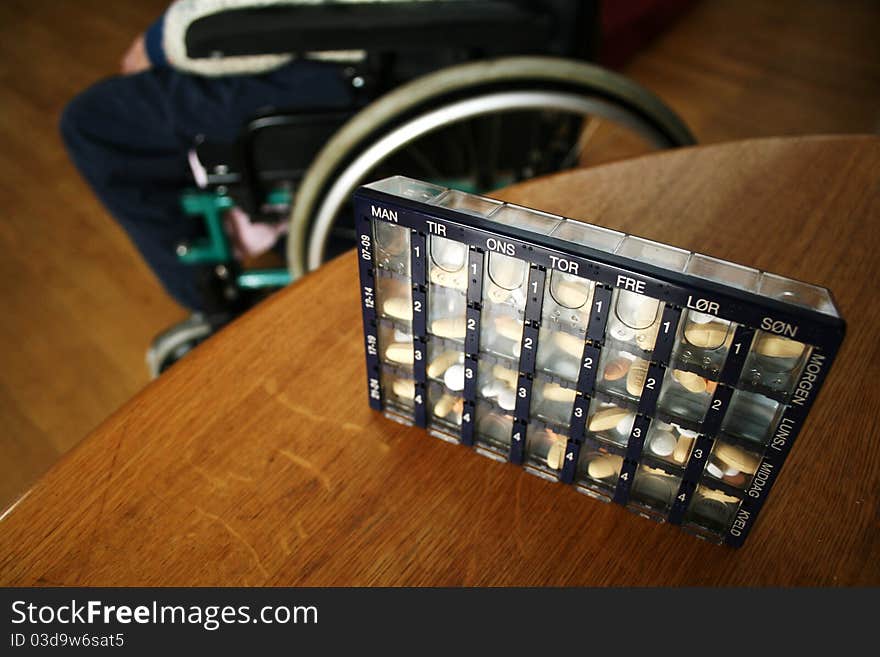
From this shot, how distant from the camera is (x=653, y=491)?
0.60 metres

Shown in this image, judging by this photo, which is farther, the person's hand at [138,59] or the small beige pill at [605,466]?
the person's hand at [138,59]

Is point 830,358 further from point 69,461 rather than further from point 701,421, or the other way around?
point 69,461

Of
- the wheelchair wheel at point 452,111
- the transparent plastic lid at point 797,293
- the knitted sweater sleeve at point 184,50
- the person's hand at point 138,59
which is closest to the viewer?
the transparent plastic lid at point 797,293

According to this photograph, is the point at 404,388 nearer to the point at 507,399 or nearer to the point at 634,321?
the point at 507,399

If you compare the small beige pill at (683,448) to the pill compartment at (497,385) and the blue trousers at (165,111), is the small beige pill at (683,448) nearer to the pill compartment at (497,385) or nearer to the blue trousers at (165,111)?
the pill compartment at (497,385)

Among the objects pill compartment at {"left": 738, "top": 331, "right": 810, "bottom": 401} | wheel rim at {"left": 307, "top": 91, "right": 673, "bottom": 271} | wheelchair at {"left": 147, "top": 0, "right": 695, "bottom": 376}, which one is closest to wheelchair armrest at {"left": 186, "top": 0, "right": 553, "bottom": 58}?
wheelchair at {"left": 147, "top": 0, "right": 695, "bottom": 376}

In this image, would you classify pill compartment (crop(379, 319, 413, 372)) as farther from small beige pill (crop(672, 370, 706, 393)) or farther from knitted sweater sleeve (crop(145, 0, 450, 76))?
knitted sweater sleeve (crop(145, 0, 450, 76))

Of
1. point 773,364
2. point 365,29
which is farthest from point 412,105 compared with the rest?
point 773,364

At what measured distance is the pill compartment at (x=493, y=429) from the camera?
0.63m

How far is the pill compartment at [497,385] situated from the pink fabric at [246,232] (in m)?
1.04

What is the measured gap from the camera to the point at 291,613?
1.84 feet

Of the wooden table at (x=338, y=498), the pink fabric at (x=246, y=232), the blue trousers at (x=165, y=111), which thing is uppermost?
the wooden table at (x=338, y=498)

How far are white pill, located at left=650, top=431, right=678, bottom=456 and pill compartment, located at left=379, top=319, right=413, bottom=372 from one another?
199 millimetres

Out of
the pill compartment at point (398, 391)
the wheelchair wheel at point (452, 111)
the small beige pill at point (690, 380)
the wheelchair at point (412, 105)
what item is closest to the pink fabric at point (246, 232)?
the wheelchair at point (412, 105)
